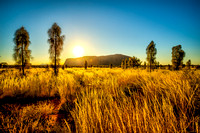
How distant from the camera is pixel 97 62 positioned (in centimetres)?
13925

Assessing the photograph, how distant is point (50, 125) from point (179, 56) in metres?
36.3

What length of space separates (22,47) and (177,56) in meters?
39.7


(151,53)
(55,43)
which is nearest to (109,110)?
(55,43)

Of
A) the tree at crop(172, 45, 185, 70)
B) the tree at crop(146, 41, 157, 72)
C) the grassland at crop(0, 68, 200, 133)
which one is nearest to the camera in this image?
the grassland at crop(0, 68, 200, 133)

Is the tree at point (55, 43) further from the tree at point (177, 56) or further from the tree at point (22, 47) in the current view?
the tree at point (177, 56)

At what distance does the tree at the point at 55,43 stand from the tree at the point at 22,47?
161 inches

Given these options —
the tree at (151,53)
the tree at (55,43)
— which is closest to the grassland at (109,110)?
the tree at (55,43)

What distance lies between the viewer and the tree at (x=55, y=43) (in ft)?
46.1

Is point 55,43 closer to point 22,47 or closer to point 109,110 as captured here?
point 22,47

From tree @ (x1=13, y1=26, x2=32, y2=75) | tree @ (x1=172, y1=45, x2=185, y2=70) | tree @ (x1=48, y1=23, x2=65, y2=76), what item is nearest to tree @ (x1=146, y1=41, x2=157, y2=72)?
tree @ (x1=172, y1=45, x2=185, y2=70)

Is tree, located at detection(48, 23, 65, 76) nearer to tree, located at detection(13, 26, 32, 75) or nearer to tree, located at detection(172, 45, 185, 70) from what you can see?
tree, located at detection(13, 26, 32, 75)

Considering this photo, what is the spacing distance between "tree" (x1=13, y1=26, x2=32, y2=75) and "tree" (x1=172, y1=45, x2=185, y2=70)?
123 ft

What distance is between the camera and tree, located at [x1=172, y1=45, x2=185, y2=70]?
26.3m

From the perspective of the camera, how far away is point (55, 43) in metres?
14.3
